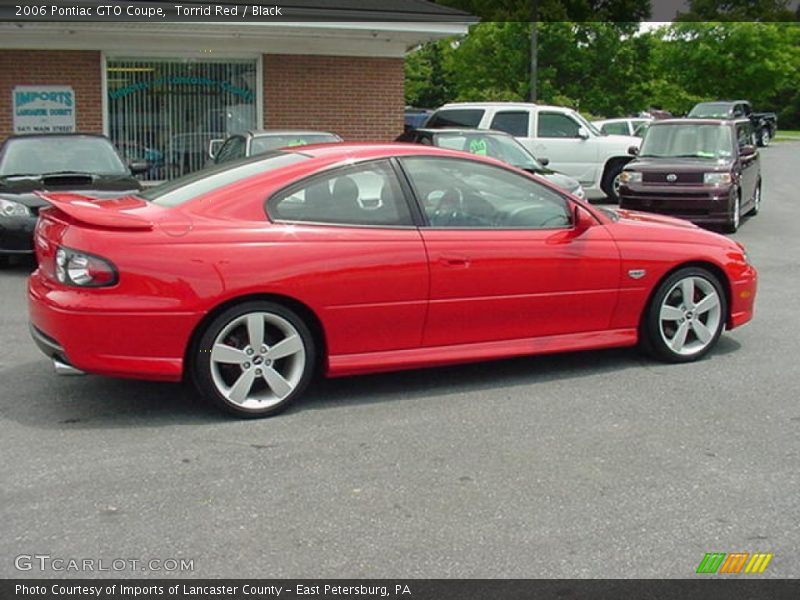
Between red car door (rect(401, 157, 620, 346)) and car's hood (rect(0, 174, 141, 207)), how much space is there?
5.47m

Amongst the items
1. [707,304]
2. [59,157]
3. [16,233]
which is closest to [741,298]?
[707,304]

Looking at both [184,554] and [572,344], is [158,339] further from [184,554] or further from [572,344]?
[572,344]

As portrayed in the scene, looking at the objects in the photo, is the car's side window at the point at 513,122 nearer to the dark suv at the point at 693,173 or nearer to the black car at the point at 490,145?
the dark suv at the point at 693,173

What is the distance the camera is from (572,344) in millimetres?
6340

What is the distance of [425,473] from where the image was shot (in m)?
4.67

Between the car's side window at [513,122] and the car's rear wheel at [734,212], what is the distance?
182 inches

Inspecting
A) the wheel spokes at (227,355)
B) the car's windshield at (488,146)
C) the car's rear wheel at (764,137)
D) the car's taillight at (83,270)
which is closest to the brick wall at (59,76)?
the car's windshield at (488,146)

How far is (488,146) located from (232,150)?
3.63 meters

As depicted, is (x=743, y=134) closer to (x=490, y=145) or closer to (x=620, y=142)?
(x=620, y=142)

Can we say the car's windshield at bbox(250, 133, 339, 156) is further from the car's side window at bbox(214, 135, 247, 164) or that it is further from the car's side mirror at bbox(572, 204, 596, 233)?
the car's side mirror at bbox(572, 204, 596, 233)

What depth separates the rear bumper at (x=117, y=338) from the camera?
17.0ft

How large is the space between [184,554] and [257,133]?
9359 mm

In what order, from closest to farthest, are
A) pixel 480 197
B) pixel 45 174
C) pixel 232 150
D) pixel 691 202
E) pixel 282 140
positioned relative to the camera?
pixel 480 197 < pixel 45 174 < pixel 282 140 < pixel 232 150 < pixel 691 202

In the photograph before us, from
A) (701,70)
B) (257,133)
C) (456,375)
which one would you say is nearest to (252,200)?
(456,375)
